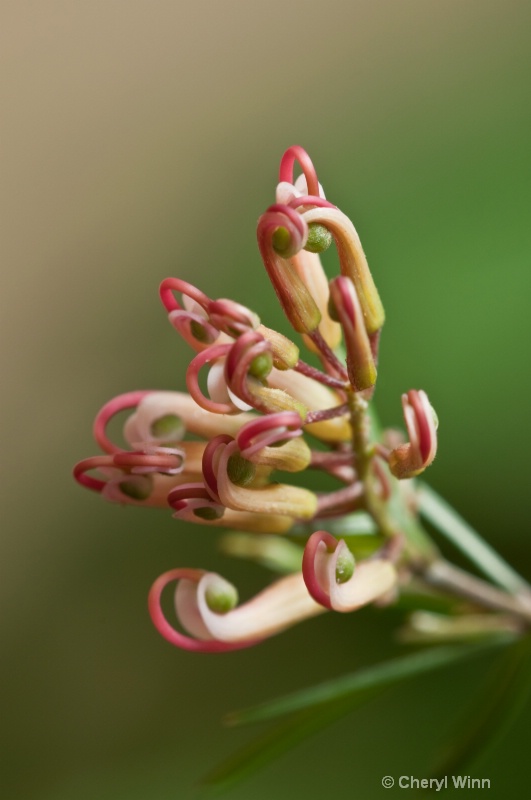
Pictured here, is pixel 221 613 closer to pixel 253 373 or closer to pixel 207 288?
pixel 253 373

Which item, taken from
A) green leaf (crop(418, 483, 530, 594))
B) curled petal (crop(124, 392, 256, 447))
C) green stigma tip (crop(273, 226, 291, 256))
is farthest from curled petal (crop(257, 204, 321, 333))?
green leaf (crop(418, 483, 530, 594))

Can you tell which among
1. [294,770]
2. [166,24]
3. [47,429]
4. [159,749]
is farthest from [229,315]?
[166,24]

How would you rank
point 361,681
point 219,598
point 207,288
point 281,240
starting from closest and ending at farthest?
point 281,240 → point 219,598 → point 361,681 → point 207,288

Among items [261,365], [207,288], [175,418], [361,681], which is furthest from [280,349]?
[207,288]

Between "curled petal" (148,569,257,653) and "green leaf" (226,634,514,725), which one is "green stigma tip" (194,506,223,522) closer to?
"curled petal" (148,569,257,653)

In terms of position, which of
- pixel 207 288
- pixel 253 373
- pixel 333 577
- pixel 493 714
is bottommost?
pixel 493 714

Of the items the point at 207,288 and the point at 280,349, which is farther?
the point at 207,288
